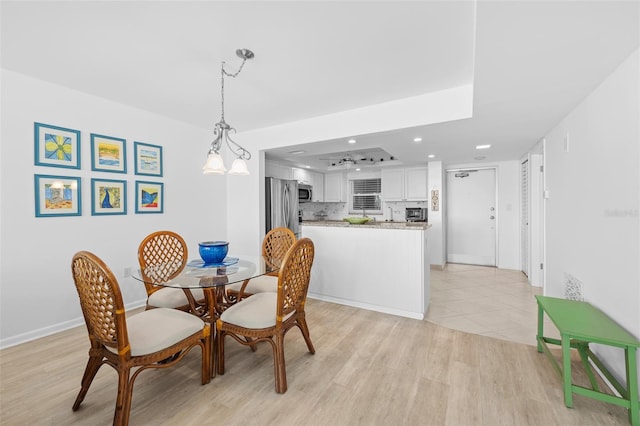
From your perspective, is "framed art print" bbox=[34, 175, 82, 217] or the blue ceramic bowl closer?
the blue ceramic bowl

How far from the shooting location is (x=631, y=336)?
1.53 meters

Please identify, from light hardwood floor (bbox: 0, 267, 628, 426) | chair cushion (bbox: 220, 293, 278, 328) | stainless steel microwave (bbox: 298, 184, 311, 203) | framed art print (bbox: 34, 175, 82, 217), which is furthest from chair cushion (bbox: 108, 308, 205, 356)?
stainless steel microwave (bbox: 298, 184, 311, 203)

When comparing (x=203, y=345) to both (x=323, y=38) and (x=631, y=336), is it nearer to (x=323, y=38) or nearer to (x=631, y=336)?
(x=323, y=38)

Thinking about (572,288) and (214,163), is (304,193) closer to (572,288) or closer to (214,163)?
(214,163)

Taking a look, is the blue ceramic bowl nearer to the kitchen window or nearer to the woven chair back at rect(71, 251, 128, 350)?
the woven chair back at rect(71, 251, 128, 350)

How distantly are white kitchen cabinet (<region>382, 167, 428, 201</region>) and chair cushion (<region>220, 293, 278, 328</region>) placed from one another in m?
4.49

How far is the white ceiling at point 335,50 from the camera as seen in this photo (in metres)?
1.45

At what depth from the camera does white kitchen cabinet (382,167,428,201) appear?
5.64 metres

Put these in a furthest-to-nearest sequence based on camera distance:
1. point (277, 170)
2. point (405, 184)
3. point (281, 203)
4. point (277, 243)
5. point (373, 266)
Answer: point (405, 184)
point (277, 170)
point (281, 203)
point (373, 266)
point (277, 243)

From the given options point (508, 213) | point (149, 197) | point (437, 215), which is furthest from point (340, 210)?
point (149, 197)

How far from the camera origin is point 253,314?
1841mm

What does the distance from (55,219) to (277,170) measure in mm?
3293

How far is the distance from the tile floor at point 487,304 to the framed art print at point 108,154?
3871 millimetres

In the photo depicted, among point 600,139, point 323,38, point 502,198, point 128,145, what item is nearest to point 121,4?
point 323,38
